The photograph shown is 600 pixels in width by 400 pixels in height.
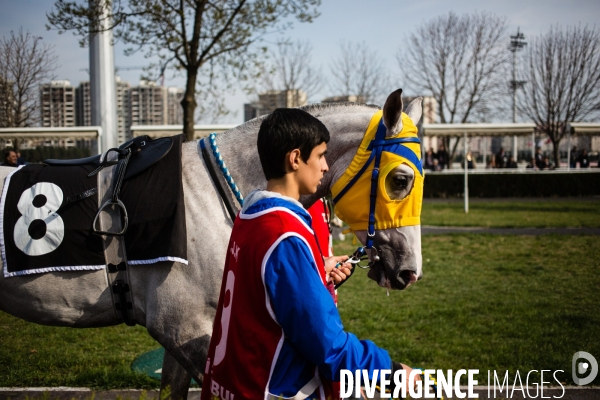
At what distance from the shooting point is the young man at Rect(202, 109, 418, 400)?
166 centimetres

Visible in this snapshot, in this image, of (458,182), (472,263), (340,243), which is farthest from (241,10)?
(458,182)

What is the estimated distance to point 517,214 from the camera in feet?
59.2

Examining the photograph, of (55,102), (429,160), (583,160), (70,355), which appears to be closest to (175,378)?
(70,355)

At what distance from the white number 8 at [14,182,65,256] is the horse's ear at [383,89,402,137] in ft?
6.09

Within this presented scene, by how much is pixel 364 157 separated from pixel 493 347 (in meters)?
3.57

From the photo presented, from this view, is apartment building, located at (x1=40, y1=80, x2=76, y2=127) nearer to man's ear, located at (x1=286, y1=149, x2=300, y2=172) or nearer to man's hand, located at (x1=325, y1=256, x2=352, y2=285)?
man's hand, located at (x1=325, y1=256, x2=352, y2=285)

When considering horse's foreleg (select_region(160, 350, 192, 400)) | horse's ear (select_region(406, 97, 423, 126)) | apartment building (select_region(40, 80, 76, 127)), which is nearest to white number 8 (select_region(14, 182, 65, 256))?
horse's foreleg (select_region(160, 350, 192, 400))

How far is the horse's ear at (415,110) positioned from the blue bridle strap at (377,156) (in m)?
0.31

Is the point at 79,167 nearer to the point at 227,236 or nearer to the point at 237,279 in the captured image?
the point at 227,236

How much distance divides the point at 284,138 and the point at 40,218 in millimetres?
1743

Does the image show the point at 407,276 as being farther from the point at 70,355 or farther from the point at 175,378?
the point at 70,355

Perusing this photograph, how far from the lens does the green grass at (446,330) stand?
16.4 feet

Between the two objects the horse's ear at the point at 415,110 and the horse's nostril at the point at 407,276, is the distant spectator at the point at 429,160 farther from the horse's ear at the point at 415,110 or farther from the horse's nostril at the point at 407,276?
the horse's nostril at the point at 407,276

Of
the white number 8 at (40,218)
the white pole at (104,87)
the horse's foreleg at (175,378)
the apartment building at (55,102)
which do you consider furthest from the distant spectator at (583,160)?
the white number 8 at (40,218)
